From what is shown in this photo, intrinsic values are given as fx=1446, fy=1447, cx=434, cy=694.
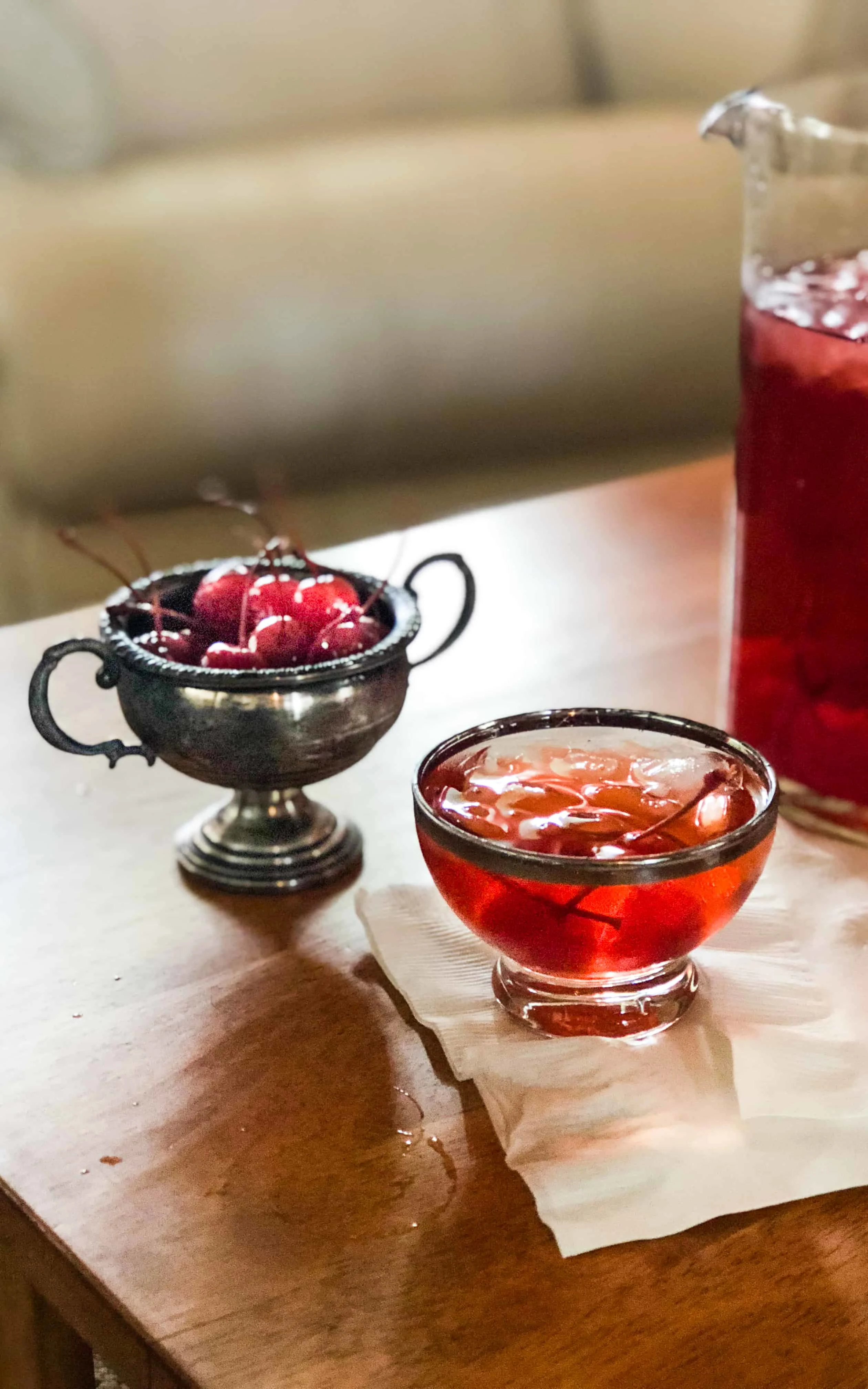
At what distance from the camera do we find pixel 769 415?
66 centimetres

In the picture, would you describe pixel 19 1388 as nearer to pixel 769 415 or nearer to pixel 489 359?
pixel 769 415

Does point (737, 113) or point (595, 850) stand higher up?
point (737, 113)

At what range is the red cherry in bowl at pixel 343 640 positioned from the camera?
1.92 feet

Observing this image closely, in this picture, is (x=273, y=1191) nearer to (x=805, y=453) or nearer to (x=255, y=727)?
(x=255, y=727)

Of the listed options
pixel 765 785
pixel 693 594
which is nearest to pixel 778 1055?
pixel 765 785

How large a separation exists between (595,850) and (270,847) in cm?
19

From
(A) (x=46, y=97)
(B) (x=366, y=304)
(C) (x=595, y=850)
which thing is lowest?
(B) (x=366, y=304)

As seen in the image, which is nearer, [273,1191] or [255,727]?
[273,1191]

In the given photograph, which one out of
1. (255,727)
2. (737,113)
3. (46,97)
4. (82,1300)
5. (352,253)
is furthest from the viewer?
(352,253)

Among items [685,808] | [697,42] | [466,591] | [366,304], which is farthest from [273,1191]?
[697,42]

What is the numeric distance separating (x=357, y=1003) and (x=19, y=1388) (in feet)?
0.92

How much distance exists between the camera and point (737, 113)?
67 cm

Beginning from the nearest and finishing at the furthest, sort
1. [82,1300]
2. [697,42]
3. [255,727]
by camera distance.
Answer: [82,1300], [255,727], [697,42]

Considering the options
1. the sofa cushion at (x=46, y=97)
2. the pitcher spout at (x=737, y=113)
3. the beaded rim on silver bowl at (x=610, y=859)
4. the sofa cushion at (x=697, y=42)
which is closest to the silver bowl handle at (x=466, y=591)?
the beaded rim on silver bowl at (x=610, y=859)
